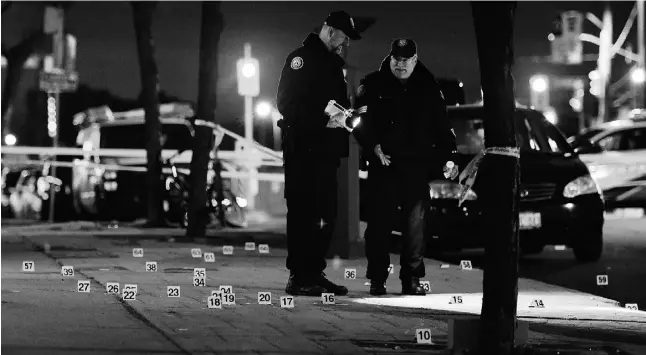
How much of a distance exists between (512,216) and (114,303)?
3186 millimetres

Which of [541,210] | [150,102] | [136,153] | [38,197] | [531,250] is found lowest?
[531,250]

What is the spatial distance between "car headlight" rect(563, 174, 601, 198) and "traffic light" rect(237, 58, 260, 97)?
16158mm

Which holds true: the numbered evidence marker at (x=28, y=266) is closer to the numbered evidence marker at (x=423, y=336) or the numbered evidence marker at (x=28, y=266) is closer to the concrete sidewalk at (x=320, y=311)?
the concrete sidewalk at (x=320, y=311)

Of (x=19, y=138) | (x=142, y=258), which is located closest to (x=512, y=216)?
(x=142, y=258)

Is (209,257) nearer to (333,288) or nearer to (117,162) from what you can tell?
(333,288)

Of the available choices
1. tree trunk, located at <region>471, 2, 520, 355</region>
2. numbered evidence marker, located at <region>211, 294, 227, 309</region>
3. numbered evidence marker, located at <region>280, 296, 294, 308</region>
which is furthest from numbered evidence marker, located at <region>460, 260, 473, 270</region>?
tree trunk, located at <region>471, 2, 520, 355</region>

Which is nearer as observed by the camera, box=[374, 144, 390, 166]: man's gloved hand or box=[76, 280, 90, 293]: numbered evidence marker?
box=[76, 280, 90, 293]: numbered evidence marker

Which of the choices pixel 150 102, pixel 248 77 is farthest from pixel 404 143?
pixel 248 77

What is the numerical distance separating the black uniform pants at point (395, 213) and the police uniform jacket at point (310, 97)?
0.60m

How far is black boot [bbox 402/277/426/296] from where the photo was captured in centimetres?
1067

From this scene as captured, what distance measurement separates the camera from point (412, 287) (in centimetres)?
1069

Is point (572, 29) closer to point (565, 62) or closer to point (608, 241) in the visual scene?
point (565, 62)

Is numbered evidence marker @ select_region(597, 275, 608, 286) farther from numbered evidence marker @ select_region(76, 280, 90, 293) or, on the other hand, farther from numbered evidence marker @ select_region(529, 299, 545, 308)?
numbered evidence marker @ select_region(76, 280, 90, 293)

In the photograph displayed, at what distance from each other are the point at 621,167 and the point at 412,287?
1594cm
